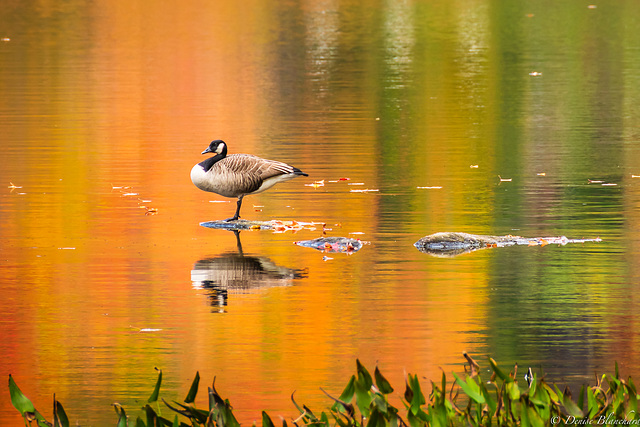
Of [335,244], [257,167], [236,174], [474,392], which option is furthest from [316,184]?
[474,392]

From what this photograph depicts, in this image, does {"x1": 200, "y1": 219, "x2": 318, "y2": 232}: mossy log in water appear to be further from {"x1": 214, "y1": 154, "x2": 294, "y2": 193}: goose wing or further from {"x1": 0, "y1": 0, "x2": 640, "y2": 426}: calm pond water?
{"x1": 214, "y1": 154, "x2": 294, "y2": 193}: goose wing

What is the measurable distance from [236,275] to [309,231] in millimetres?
2201

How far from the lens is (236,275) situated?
11469mm

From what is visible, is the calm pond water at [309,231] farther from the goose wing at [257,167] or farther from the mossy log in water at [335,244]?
the goose wing at [257,167]

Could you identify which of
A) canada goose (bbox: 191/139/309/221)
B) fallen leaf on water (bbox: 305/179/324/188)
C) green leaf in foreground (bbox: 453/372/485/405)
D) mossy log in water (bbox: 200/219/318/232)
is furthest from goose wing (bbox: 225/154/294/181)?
green leaf in foreground (bbox: 453/372/485/405)

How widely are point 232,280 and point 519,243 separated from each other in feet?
10.6

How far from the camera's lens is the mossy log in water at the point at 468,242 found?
12.5 meters

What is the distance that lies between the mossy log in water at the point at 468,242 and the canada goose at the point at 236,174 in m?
2.16

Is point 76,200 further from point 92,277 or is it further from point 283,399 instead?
point 283,399

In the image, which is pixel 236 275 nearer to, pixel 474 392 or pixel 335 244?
pixel 335 244

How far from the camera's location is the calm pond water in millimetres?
8781

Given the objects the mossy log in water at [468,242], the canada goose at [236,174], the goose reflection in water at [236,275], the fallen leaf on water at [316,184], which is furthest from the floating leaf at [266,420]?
the fallen leaf on water at [316,184]

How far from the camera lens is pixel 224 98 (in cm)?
2942

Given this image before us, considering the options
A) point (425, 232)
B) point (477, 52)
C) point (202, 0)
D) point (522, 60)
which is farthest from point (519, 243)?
point (202, 0)
